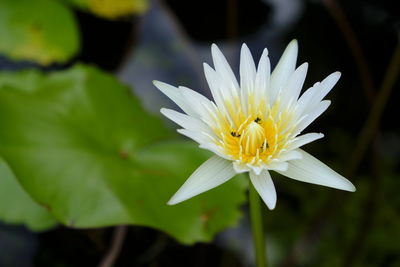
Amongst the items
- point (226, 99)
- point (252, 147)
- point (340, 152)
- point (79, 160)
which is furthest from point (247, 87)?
point (340, 152)

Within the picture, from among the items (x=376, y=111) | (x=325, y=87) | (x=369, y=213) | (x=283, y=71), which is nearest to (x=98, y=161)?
(x=283, y=71)

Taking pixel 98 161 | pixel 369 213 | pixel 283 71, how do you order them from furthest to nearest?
pixel 369 213 → pixel 98 161 → pixel 283 71

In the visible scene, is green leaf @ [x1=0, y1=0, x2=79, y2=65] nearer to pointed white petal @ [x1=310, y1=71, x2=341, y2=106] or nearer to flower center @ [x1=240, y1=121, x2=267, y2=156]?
flower center @ [x1=240, y1=121, x2=267, y2=156]

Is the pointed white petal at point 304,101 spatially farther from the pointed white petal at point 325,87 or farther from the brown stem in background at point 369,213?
the brown stem in background at point 369,213

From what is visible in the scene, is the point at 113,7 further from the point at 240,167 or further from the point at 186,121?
the point at 240,167

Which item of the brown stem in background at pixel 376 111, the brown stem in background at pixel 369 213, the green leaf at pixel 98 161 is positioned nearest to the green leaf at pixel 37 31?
the green leaf at pixel 98 161

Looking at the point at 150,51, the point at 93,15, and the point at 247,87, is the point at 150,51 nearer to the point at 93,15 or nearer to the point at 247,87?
the point at 93,15
